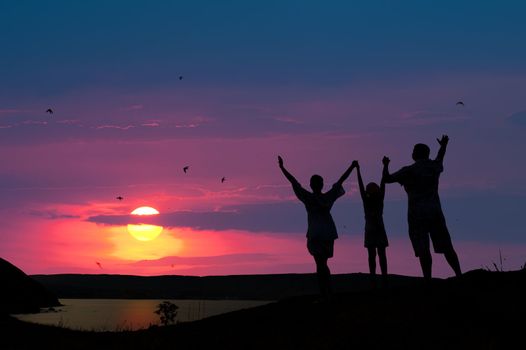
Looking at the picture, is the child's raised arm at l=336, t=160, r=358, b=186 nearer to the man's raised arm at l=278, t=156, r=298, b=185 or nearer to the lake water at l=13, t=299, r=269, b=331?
the man's raised arm at l=278, t=156, r=298, b=185

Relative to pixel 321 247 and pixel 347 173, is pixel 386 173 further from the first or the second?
pixel 321 247

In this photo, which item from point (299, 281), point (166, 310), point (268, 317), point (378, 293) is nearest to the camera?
point (268, 317)

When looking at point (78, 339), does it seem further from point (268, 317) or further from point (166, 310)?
point (166, 310)

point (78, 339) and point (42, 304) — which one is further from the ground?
point (42, 304)

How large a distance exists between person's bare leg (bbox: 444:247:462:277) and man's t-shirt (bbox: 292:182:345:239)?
233cm

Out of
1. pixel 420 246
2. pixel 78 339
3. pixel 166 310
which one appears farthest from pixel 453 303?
pixel 166 310

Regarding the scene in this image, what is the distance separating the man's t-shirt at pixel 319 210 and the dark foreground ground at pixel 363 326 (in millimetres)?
1587

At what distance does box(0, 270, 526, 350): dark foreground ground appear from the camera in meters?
12.5

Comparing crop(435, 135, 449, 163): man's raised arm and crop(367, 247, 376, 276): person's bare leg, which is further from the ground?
crop(435, 135, 449, 163): man's raised arm

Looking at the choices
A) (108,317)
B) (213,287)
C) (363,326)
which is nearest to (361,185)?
(363,326)

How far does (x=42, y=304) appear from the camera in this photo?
8544 cm

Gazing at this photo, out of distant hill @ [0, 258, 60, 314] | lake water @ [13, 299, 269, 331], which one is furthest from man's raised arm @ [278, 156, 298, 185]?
distant hill @ [0, 258, 60, 314]

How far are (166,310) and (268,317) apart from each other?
10045 millimetres

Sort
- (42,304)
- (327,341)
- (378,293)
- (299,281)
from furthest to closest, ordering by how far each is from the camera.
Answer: (299,281) < (42,304) < (378,293) < (327,341)
